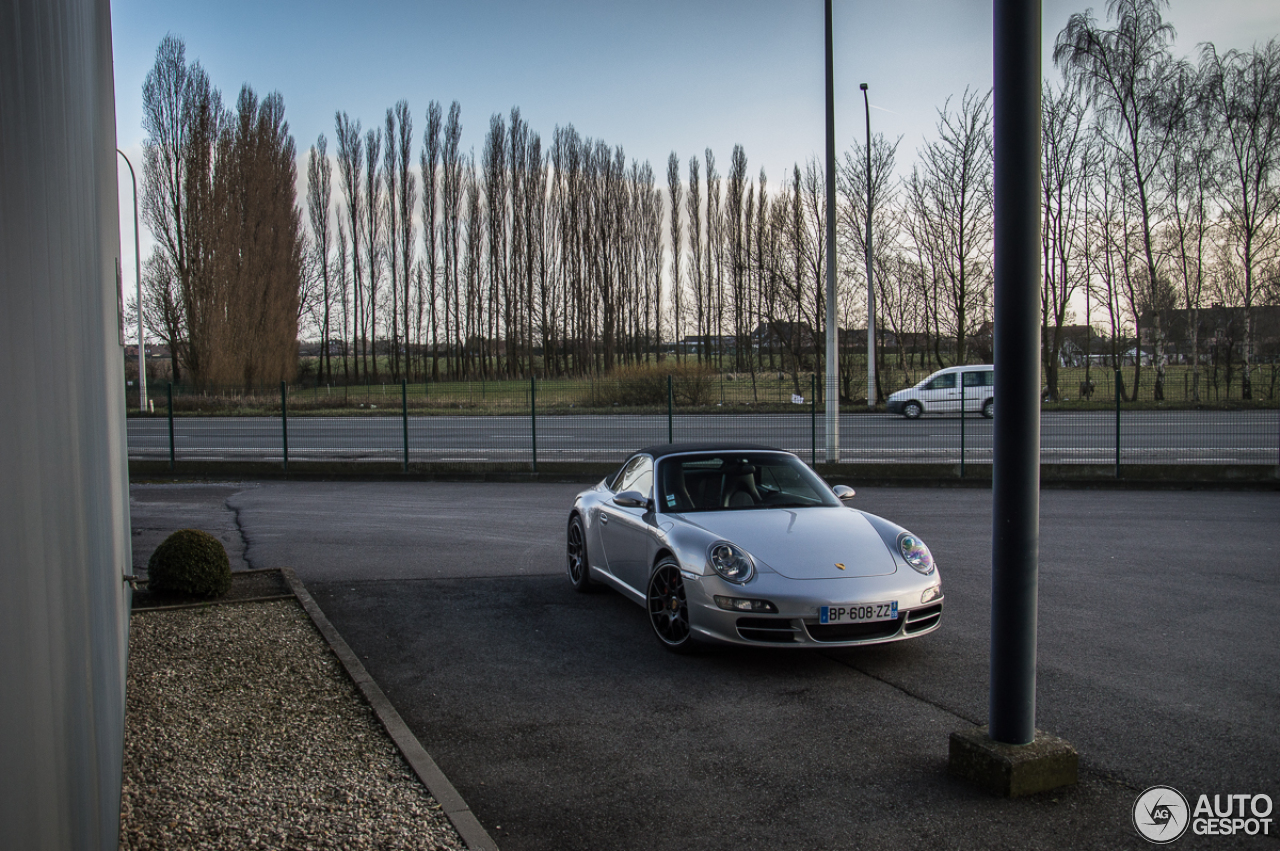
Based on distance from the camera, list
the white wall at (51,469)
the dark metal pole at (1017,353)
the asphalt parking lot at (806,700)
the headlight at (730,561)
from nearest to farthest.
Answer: the white wall at (51,469) < the asphalt parking lot at (806,700) < the dark metal pole at (1017,353) < the headlight at (730,561)

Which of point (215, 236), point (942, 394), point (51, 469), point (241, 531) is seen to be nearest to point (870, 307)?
point (942, 394)

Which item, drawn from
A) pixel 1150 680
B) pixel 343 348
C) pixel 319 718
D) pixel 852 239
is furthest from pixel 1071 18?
pixel 343 348

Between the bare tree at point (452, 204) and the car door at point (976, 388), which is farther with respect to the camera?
the bare tree at point (452, 204)

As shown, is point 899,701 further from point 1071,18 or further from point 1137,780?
point 1071,18

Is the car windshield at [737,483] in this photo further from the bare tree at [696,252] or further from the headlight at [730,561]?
the bare tree at [696,252]

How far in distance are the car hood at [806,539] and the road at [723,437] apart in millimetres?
10789

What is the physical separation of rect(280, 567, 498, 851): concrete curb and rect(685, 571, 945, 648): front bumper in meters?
1.97

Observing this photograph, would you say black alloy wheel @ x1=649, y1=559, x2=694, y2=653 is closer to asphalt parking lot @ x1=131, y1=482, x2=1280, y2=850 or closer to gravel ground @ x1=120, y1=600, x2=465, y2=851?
asphalt parking lot @ x1=131, y1=482, x2=1280, y2=850

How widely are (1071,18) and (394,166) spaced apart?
4072 cm

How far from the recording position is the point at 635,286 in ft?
215

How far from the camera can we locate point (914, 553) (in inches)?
241

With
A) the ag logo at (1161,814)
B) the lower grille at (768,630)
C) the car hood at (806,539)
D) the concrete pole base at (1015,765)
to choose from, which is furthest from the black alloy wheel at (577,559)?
the ag logo at (1161,814)

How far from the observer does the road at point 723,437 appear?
17.6 metres

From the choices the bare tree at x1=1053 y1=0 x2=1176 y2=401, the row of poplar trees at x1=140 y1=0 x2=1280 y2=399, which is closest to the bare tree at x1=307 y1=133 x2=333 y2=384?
the row of poplar trees at x1=140 y1=0 x2=1280 y2=399
